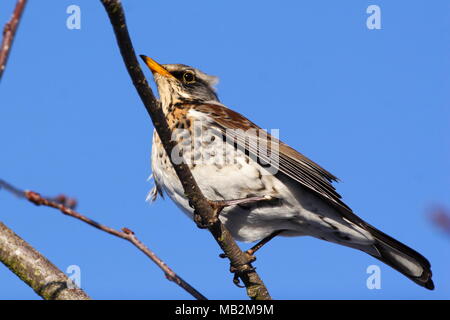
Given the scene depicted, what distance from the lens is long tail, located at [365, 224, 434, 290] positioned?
255 inches

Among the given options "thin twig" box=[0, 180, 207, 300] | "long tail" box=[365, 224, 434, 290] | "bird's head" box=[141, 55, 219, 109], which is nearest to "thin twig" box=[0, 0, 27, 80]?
"thin twig" box=[0, 180, 207, 300]

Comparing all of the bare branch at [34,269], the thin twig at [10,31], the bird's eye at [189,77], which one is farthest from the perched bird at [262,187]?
the thin twig at [10,31]

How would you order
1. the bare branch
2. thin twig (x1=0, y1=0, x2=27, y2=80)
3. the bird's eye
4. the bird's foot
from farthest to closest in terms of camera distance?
the bird's eye → the bird's foot → the bare branch → thin twig (x1=0, y1=0, x2=27, y2=80)

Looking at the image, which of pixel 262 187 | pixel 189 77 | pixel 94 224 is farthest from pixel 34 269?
pixel 189 77

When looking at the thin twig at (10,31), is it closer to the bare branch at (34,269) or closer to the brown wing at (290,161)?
the bare branch at (34,269)

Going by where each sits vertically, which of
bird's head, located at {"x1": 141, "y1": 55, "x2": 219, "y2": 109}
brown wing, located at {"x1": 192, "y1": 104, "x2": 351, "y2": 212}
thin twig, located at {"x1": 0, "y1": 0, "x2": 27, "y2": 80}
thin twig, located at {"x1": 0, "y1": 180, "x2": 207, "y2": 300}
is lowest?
thin twig, located at {"x1": 0, "y1": 180, "x2": 207, "y2": 300}

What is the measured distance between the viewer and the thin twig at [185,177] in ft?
11.6

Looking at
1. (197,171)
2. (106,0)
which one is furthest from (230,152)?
(106,0)

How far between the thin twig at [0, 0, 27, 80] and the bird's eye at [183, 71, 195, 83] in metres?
5.28

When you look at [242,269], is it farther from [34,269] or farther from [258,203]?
[34,269]

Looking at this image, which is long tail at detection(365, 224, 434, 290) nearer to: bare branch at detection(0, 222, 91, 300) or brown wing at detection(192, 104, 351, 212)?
brown wing at detection(192, 104, 351, 212)
